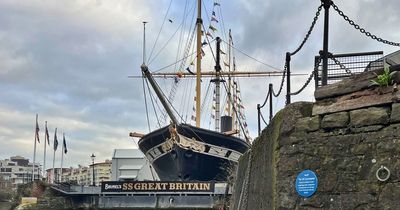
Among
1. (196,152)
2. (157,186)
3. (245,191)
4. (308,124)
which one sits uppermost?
(196,152)

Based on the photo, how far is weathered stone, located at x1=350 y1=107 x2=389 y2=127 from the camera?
5551 mm

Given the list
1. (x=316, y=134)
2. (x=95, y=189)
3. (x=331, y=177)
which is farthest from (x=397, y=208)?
(x=95, y=189)

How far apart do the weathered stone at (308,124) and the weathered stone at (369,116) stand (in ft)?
1.49

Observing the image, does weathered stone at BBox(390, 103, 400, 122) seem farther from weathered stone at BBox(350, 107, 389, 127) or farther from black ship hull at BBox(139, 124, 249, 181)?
black ship hull at BBox(139, 124, 249, 181)

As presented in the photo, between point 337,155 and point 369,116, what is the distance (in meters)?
0.54

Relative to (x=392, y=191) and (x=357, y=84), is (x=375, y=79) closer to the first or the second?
(x=357, y=84)

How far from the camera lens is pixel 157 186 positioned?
35.0 metres

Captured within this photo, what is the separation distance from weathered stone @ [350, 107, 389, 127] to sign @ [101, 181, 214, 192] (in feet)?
94.3

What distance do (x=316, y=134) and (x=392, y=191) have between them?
1.09 metres

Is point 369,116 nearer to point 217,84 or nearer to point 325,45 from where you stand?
point 325,45

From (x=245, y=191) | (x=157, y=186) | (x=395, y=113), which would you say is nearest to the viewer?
Answer: (x=395, y=113)

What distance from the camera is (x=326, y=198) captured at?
19.1 feet

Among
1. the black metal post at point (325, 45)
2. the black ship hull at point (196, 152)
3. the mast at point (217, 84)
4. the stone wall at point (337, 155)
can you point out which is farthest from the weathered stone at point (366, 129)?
the mast at point (217, 84)

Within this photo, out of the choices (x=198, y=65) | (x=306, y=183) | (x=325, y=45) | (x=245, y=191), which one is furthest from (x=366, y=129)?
(x=198, y=65)
